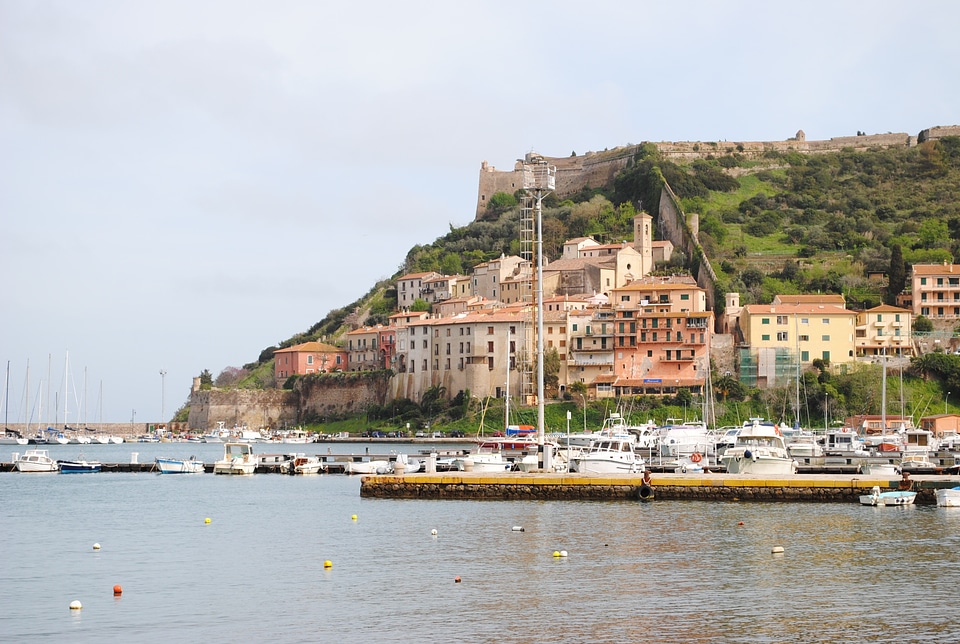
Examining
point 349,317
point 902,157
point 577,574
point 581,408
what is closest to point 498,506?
point 577,574

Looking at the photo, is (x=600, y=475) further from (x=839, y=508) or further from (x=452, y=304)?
(x=452, y=304)

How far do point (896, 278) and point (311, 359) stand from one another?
5249 cm

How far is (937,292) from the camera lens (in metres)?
95.7

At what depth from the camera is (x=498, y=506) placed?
4378 centimetres

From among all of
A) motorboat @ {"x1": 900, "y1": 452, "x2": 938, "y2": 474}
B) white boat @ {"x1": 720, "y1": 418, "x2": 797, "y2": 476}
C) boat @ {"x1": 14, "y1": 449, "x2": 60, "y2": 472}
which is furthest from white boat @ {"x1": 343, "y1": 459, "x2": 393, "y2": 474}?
motorboat @ {"x1": 900, "y1": 452, "x2": 938, "y2": 474}

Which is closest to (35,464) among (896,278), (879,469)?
(879,469)

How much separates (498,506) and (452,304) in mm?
68595

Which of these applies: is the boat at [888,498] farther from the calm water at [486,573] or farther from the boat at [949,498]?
the boat at [949,498]

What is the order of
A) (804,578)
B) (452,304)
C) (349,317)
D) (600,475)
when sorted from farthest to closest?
(349,317) → (452,304) → (600,475) → (804,578)

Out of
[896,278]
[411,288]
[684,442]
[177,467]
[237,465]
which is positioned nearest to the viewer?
[684,442]

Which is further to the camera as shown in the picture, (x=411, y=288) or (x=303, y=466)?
(x=411, y=288)

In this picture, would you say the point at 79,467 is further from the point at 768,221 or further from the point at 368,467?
the point at 768,221

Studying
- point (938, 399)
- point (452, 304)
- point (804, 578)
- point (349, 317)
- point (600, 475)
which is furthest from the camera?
point (349, 317)

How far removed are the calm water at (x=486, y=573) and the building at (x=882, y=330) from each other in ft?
175
